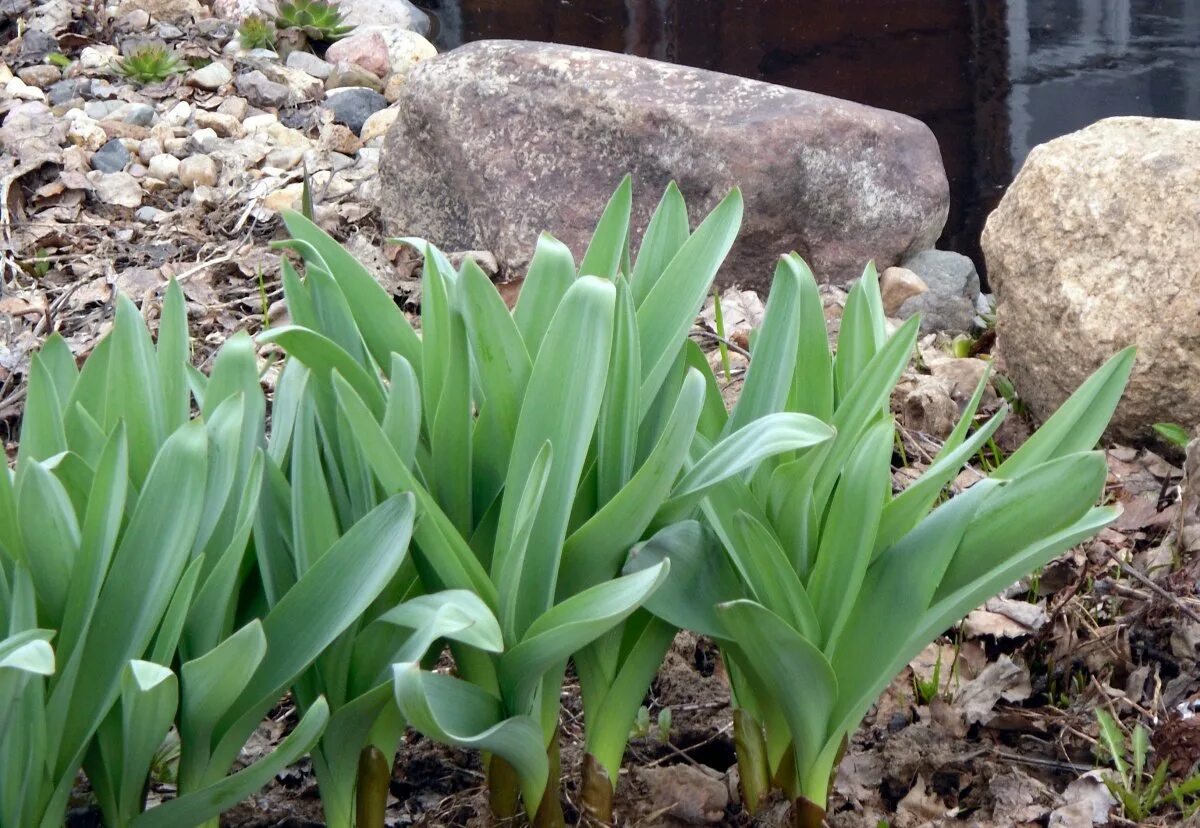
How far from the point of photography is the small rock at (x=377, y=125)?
4.42 m

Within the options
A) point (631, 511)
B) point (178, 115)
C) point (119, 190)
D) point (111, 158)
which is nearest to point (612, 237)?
point (631, 511)

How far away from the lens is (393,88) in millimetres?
4941

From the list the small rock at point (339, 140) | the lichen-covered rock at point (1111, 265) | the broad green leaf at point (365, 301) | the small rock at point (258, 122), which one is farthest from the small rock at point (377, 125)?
the broad green leaf at point (365, 301)

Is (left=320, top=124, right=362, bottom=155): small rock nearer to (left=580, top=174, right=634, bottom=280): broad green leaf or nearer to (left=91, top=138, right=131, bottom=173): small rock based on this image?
(left=91, top=138, right=131, bottom=173): small rock

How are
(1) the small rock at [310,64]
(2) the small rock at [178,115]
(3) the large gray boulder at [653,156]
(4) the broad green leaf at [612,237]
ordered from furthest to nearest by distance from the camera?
(1) the small rock at [310,64] < (2) the small rock at [178,115] < (3) the large gray boulder at [653,156] < (4) the broad green leaf at [612,237]

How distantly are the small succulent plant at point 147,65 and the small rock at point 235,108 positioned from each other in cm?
35

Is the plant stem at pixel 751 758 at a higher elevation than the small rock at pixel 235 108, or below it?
below

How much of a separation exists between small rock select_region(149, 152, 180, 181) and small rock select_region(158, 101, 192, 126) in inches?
16.3

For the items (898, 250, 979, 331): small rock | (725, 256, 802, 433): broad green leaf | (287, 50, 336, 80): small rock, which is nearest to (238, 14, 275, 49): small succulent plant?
(287, 50, 336, 80): small rock

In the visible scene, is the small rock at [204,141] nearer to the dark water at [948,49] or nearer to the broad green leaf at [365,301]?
the dark water at [948,49]

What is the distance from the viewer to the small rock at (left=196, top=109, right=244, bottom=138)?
4320 millimetres

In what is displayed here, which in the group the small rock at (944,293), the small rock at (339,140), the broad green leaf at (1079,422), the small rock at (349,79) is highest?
the broad green leaf at (1079,422)

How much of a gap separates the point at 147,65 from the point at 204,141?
728 millimetres

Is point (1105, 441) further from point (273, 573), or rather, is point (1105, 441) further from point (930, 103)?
point (930, 103)
